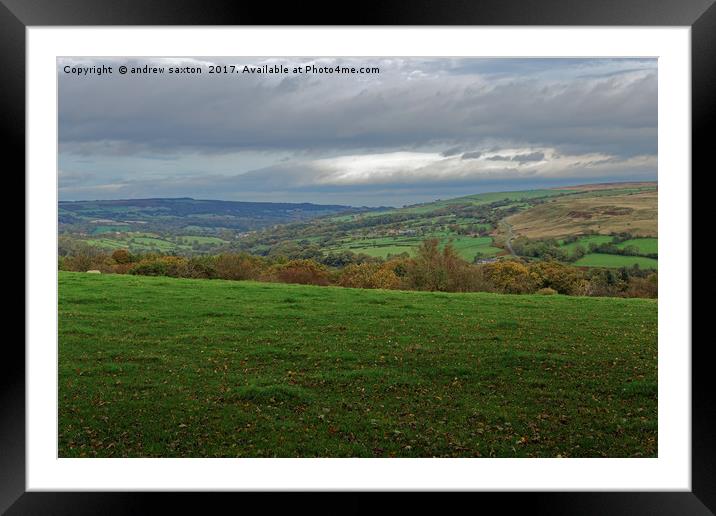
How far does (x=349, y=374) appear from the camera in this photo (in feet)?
19.9

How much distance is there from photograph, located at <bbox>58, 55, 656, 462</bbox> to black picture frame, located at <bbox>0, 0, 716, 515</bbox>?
3.03ft

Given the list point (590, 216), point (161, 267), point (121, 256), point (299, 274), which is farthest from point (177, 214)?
point (590, 216)

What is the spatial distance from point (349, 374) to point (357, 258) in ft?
21.6

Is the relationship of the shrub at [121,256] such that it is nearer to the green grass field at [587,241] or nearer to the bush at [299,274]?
the bush at [299,274]

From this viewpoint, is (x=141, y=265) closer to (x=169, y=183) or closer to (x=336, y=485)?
(x=169, y=183)

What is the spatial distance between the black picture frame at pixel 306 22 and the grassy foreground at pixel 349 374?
121 cm

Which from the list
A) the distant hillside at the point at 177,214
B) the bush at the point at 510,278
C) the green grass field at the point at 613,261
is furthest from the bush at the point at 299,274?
the green grass field at the point at 613,261

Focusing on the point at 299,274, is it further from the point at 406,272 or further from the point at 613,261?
the point at 613,261

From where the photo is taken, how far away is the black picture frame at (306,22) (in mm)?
2793

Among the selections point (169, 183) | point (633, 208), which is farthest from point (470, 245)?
point (169, 183)

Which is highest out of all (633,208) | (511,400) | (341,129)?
(341,129)

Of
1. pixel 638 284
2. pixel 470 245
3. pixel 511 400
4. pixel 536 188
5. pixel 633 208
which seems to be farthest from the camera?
pixel 536 188

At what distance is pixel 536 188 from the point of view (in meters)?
15.1

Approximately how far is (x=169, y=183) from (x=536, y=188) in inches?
414
